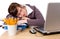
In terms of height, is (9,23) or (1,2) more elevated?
(1,2)

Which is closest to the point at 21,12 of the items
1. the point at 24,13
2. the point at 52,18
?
the point at 24,13

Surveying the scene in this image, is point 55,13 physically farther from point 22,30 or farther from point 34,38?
point 22,30

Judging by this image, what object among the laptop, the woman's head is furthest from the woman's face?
the laptop

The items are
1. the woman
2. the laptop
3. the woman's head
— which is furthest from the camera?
the woman's head

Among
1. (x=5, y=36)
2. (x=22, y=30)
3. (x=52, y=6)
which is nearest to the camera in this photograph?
(x=52, y=6)

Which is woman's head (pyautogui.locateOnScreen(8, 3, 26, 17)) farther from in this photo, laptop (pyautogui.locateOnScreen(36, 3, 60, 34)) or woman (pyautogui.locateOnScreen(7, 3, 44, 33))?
laptop (pyautogui.locateOnScreen(36, 3, 60, 34))

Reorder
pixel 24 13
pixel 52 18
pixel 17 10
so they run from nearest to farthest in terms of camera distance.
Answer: pixel 52 18 → pixel 17 10 → pixel 24 13

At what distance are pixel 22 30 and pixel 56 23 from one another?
0.43m

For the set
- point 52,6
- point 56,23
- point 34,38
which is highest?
point 52,6

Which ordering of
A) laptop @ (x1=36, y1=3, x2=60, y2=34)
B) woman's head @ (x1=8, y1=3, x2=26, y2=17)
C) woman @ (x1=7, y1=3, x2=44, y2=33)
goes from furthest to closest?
woman's head @ (x1=8, y1=3, x2=26, y2=17) → woman @ (x1=7, y1=3, x2=44, y2=33) → laptop @ (x1=36, y1=3, x2=60, y2=34)

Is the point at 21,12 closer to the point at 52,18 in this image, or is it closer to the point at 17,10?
the point at 17,10

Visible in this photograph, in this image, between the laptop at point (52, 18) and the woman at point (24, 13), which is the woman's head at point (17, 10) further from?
the laptop at point (52, 18)

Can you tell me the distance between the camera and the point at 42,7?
2865mm

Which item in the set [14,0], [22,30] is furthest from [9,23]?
[14,0]
